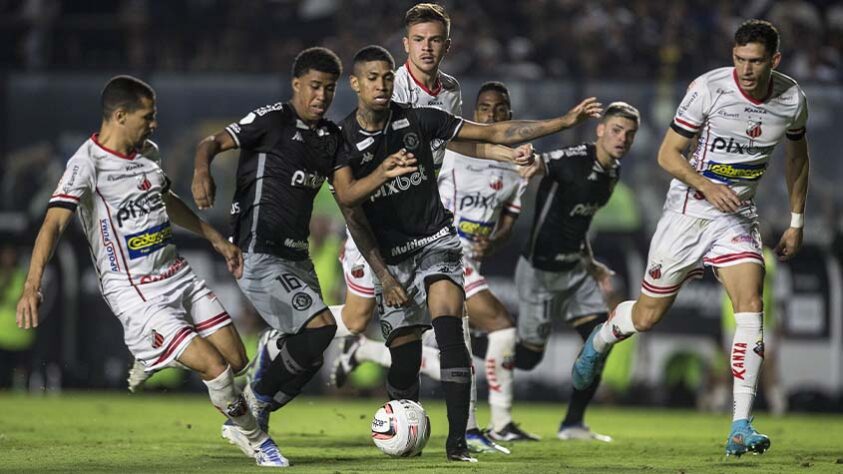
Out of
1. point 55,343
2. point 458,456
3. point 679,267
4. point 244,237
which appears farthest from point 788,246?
point 55,343

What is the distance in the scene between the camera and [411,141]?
8211 millimetres

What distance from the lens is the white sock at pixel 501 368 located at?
10367mm

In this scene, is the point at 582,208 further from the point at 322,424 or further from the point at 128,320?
the point at 128,320

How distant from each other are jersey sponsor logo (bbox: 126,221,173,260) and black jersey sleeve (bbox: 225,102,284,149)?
2.56 feet

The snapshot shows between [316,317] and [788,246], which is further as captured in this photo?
[788,246]

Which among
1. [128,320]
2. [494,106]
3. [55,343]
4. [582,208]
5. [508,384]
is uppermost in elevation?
[494,106]

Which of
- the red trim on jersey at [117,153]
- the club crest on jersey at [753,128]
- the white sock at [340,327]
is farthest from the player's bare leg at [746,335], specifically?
the red trim on jersey at [117,153]

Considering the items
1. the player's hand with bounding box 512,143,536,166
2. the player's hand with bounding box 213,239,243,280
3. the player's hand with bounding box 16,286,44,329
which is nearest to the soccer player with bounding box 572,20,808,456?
the player's hand with bounding box 512,143,536,166

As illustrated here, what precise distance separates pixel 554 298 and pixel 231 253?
3734 mm

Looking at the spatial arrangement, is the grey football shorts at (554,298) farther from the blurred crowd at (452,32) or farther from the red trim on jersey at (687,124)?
the blurred crowd at (452,32)

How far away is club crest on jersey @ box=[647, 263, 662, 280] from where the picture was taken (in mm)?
8875

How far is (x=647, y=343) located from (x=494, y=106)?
23.1ft

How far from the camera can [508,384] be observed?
1045 cm

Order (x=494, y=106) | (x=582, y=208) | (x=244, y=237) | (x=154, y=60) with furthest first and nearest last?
(x=154, y=60)
(x=582, y=208)
(x=494, y=106)
(x=244, y=237)
